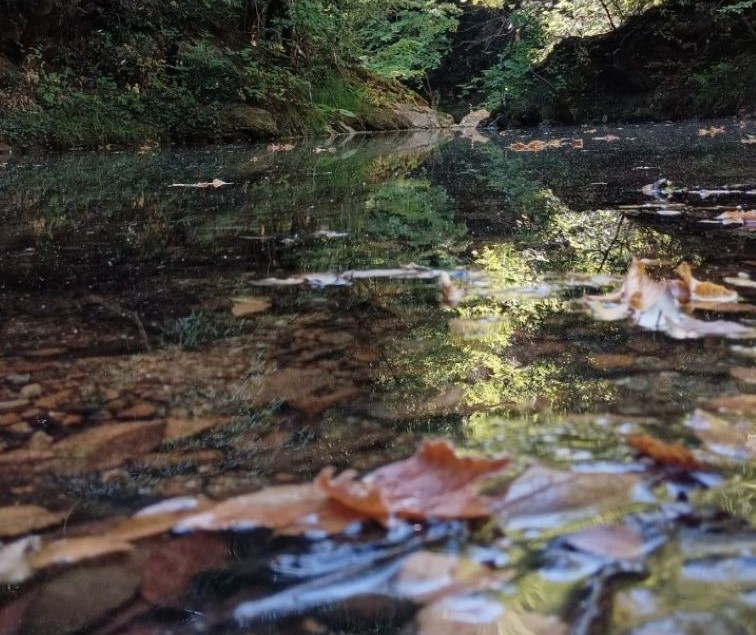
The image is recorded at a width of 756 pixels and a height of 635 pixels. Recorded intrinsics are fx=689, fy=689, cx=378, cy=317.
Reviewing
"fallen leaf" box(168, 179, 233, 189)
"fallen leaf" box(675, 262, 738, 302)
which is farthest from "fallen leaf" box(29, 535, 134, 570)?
"fallen leaf" box(168, 179, 233, 189)

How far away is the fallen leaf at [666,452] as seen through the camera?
2.12ft

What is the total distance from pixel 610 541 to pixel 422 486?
0.17m

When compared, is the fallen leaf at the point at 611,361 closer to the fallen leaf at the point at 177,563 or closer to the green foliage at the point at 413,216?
the fallen leaf at the point at 177,563

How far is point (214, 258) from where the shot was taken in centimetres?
179

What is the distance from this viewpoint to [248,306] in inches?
52.2

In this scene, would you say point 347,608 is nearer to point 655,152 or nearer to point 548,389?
point 548,389

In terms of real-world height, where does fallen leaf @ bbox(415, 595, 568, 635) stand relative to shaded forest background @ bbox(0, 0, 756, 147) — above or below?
below

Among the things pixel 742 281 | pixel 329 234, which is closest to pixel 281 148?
pixel 329 234

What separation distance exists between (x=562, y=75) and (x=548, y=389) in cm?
1447

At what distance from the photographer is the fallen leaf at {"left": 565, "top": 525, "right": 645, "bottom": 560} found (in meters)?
0.53

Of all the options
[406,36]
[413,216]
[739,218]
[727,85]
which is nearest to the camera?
[739,218]

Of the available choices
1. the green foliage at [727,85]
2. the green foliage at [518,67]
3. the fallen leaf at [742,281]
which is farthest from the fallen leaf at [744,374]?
the green foliage at [518,67]

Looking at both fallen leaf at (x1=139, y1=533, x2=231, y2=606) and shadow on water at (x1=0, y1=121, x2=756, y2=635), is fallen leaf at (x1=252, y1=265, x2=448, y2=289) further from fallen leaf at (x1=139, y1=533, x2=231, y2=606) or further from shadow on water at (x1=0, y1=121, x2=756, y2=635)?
fallen leaf at (x1=139, y1=533, x2=231, y2=606)

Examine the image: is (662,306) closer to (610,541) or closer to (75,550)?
(610,541)
